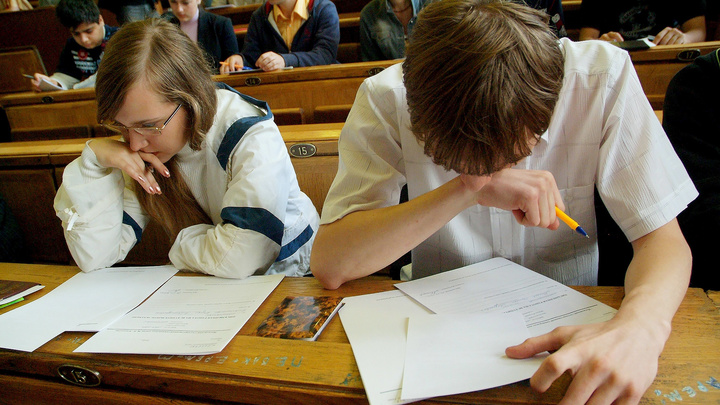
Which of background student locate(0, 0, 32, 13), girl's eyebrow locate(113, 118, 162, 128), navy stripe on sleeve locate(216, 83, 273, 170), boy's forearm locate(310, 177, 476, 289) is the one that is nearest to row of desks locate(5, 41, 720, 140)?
navy stripe on sleeve locate(216, 83, 273, 170)

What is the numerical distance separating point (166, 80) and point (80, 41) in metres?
2.67

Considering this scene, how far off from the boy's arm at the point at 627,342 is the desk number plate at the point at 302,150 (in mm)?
901

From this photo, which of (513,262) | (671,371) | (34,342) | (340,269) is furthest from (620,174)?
(34,342)

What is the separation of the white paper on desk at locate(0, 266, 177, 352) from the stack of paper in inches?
17.3

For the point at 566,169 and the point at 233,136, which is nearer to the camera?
the point at 566,169

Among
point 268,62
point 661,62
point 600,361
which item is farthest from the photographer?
point 268,62

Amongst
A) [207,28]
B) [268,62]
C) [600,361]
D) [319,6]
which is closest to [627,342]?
[600,361]

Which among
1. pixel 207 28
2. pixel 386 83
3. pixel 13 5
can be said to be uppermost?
pixel 13 5

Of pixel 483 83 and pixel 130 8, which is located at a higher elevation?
pixel 130 8

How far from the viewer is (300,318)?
70 centimetres

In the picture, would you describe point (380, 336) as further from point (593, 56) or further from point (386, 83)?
point (593, 56)

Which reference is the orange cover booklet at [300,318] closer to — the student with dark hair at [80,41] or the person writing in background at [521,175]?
the person writing in background at [521,175]

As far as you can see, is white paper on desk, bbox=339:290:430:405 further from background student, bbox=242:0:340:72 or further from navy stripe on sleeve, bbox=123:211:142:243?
background student, bbox=242:0:340:72

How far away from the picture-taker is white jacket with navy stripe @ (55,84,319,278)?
0.95 metres
